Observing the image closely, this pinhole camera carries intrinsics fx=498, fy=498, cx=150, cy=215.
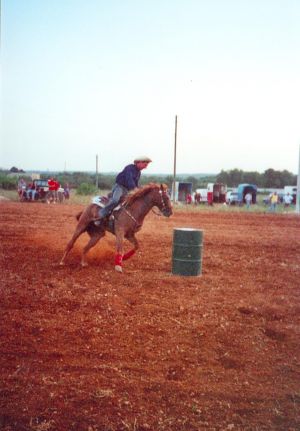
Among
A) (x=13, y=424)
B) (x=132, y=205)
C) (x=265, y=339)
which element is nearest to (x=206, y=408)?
(x=13, y=424)

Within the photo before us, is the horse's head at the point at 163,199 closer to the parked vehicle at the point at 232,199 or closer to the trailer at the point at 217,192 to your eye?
the parked vehicle at the point at 232,199

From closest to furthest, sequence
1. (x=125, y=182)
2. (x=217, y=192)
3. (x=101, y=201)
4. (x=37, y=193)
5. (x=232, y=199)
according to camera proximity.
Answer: (x=125, y=182), (x=101, y=201), (x=37, y=193), (x=232, y=199), (x=217, y=192)

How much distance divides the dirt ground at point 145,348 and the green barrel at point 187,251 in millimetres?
281

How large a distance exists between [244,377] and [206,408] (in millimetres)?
958

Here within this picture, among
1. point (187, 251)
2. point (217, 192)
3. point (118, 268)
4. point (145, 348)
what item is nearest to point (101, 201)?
point (118, 268)

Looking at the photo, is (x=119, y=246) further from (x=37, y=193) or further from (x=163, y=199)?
(x=37, y=193)

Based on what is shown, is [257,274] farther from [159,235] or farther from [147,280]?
[159,235]

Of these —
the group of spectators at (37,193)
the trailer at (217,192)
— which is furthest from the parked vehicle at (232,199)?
the group of spectators at (37,193)

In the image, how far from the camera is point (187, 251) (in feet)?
33.3

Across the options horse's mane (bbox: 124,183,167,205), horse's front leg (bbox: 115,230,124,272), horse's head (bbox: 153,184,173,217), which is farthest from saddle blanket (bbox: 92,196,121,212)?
horse's head (bbox: 153,184,173,217)

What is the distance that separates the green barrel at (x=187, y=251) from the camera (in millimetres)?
10211

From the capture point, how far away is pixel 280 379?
5629mm

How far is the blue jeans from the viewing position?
33.5 ft

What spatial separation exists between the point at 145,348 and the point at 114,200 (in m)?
4.61
